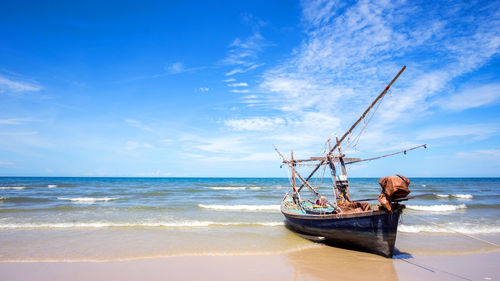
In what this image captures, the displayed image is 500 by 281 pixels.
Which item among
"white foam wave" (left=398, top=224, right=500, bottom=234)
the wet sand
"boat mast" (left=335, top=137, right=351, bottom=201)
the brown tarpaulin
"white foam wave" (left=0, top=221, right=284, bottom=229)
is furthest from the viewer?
"white foam wave" (left=0, top=221, right=284, bottom=229)

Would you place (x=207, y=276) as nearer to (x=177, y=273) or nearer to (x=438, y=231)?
(x=177, y=273)

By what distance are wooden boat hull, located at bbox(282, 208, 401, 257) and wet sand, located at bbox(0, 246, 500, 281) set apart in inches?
19.4

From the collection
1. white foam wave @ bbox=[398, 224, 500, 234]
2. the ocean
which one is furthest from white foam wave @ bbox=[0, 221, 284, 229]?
white foam wave @ bbox=[398, 224, 500, 234]

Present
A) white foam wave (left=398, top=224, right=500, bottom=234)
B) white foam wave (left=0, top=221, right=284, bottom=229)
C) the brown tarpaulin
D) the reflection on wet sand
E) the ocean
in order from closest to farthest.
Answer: the reflection on wet sand
the brown tarpaulin
the ocean
white foam wave (left=398, top=224, right=500, bottom=234)
white foam wave (left=0, top=221, right=284, bottom=229)

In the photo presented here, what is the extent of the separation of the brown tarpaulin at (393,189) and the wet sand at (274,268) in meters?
2.44

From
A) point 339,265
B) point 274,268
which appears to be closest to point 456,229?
point 339,265

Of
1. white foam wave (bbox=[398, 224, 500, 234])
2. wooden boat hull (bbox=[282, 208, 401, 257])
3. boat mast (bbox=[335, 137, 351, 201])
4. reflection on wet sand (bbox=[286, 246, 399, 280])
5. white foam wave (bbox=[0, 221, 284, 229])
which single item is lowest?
white foam wave (bbox=[398, 224, 500, 234])

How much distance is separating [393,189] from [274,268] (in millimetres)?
5332

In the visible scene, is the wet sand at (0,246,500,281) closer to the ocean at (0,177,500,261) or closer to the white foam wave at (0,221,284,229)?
the ocean at (0,177,500,261)

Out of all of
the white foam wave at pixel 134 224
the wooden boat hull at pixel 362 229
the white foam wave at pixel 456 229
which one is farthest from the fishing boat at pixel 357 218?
the white foam wave at pixel 456 229

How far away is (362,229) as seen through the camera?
1015cm

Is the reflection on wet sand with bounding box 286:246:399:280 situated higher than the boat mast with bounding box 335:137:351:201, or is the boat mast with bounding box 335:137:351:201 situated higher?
the boat mast with bounding box 335:137:351:201

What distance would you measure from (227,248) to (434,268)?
8.42 metres

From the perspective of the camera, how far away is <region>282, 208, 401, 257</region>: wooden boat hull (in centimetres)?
952
